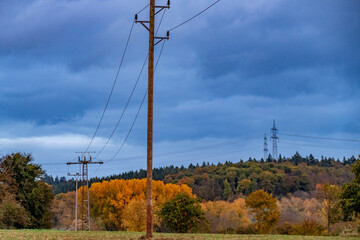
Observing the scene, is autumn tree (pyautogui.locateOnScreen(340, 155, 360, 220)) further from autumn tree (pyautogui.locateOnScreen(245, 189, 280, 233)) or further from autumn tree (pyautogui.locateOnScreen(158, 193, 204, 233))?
autumn tree (pyautogui.locateOnScreen(245, 189, 280, 233))

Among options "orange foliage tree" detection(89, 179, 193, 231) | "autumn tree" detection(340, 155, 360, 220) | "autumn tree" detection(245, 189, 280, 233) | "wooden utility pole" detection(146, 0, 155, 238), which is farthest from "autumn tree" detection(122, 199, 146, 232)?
"wooden utility pole" detection(146, 0, 155, 238)

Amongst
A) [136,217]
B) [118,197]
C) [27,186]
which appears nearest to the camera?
[27,186]

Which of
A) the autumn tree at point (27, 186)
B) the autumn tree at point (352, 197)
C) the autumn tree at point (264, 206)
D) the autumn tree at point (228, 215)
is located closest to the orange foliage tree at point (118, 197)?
the autumn tree at point (228, 215)

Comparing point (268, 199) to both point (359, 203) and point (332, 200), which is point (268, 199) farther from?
point (359, 203)

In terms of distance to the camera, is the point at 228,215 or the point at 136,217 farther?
the point at 228,215

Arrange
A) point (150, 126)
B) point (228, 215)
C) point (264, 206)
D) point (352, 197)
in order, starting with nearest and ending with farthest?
point (150, 126)
point (352, 197)
point (264, 206)
point (228, 215)

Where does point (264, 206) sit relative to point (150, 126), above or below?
below

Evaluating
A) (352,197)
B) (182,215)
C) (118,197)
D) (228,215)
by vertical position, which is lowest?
(228,215)

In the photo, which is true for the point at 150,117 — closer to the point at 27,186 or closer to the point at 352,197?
the point at 352,197

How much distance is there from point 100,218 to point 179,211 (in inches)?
Answer: 3005

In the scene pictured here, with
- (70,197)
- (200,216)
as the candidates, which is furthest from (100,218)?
(200,216)

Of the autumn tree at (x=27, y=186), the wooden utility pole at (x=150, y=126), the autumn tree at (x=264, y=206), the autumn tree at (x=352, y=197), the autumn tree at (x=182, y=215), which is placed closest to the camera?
the wooden utility pole at (x=150, y=126)

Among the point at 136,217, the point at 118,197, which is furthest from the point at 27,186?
the point at 118,197

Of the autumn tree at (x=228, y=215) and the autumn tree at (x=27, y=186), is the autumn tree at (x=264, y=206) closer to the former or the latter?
the autumn tree at (x=228, y=215)
